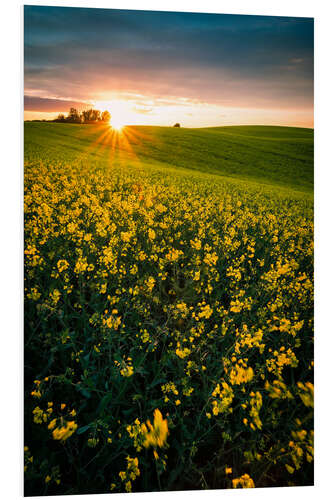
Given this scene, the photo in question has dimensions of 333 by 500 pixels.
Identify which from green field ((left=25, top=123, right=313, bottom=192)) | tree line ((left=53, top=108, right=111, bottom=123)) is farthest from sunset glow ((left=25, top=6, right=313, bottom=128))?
green field ((left=25, top=123, right=313, bottom=192))

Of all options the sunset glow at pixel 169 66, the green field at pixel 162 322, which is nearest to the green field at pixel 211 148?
the green field at pixel 162 322

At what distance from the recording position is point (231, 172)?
5297mm

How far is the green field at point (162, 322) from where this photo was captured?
1842mm

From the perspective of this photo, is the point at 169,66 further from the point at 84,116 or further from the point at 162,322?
the point at 162,322

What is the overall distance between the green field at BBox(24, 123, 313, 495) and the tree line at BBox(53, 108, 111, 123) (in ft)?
0.32

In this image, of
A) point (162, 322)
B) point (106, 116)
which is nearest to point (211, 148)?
point (106, 116)

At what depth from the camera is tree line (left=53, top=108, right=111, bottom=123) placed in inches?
111

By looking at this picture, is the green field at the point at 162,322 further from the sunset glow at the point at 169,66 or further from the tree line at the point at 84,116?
the sunset glow at the point at 169,66

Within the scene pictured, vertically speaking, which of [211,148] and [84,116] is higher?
[211,148]

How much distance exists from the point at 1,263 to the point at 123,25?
2.29 metres

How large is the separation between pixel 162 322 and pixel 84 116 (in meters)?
2.06

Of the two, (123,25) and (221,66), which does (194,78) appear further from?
(123,25)

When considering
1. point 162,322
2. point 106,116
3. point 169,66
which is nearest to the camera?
point 162,322

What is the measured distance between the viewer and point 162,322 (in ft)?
8.54
